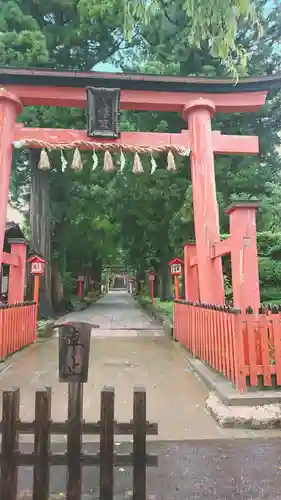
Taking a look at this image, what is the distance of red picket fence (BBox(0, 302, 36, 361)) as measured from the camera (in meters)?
8.79

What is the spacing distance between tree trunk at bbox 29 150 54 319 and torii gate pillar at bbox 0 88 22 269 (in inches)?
334

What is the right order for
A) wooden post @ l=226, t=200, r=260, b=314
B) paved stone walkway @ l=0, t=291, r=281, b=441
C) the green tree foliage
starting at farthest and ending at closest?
the green tree foliage
wooden post @ l=226, t=200, r=260, b=314
paved stone walkway @ l=0, t=291, r=281, b=441

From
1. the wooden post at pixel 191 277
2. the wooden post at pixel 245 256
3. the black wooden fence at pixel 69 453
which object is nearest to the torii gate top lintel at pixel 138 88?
the wooden post at pixel 191 277

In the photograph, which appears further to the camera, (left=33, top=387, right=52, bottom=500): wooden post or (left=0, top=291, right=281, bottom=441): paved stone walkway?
(left=0, top=291, right=281, bottom=441): paved stone walkway

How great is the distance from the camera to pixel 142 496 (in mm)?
2900

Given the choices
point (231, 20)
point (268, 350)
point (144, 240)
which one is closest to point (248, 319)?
point (268, 350)

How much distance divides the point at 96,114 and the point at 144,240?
18367mm

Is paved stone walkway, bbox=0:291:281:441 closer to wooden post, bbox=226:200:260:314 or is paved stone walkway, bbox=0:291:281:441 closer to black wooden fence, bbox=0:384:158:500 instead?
black wooden fence, bbox=0:384:158:500

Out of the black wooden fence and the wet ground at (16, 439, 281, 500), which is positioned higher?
the black wooden fence

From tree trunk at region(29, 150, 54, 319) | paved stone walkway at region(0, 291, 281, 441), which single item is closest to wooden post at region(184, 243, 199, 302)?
paved stone walkway at region(0, 291, 281, 441)

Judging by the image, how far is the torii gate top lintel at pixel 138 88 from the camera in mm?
9727

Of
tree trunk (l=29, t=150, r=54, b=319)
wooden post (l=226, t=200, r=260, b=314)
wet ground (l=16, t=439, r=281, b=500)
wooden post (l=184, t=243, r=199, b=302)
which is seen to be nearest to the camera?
wet ground (l=16, t=439, r=281, b=500)

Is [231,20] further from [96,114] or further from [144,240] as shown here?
[144,240]

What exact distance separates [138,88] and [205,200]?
3.27 meters
